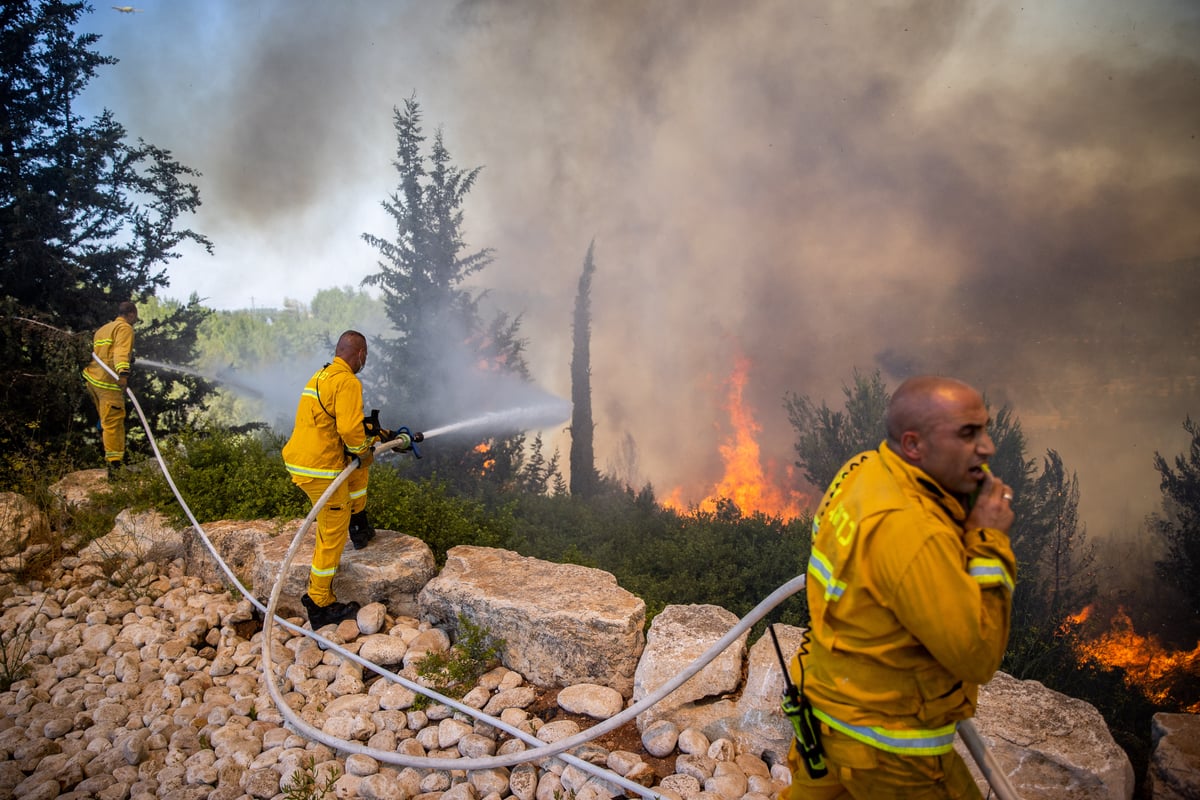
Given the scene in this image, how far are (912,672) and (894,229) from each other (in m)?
45.9

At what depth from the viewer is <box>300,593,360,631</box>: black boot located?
17.2 ft

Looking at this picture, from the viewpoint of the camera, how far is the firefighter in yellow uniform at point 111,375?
27.9 ft

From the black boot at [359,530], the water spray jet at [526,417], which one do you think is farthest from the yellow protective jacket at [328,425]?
the water spray jet at [526,417]

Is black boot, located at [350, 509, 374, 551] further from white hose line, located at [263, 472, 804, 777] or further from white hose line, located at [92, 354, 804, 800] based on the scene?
white hose line, located at [263, 472, 804, 777]

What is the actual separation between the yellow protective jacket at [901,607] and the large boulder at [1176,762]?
7.50 ft

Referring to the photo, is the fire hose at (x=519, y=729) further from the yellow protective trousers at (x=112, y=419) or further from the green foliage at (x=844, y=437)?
the green foliage at (x=844, y=437)

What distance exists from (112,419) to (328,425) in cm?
612

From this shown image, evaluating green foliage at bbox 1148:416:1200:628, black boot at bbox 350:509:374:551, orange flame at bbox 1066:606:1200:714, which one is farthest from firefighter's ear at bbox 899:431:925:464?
green foliage at bbox 1148:416:1200:628

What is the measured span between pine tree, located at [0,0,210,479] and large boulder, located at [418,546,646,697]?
772 cm

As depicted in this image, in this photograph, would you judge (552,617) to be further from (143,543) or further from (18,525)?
(18,525)

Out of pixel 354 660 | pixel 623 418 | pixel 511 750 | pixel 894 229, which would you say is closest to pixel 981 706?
pixel 511 750

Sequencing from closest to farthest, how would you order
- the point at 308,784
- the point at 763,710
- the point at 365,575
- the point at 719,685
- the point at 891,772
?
the point at 891,772
the point at 308,784
the point at 763,710
the point at 719,685
the point at 365,575

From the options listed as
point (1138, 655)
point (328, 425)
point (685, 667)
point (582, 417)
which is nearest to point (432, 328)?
point (582, 417)

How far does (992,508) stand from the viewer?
6.13 ft
